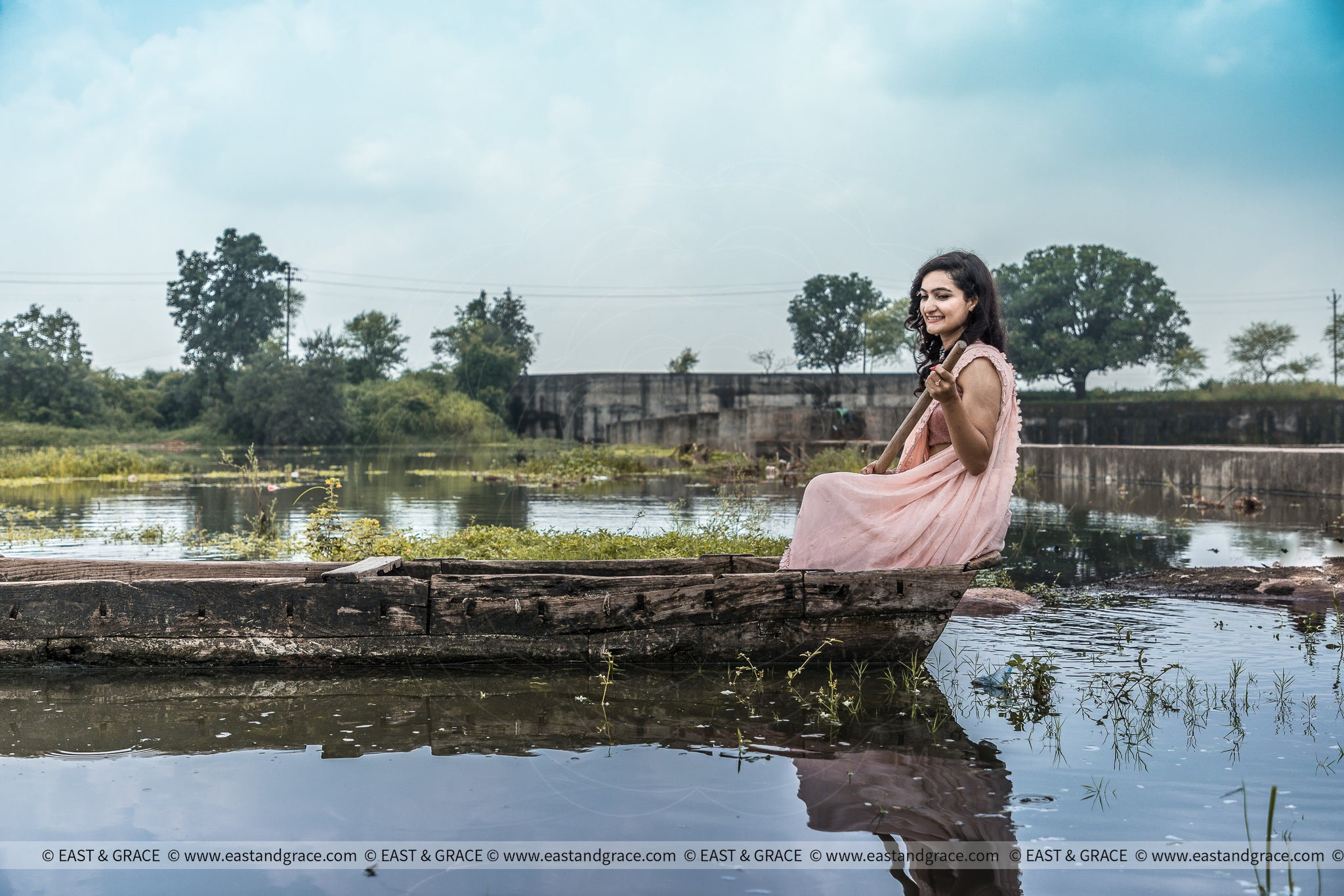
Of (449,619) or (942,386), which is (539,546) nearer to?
(449,619)

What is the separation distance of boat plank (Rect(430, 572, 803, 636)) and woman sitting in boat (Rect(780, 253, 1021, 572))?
0.90 feet

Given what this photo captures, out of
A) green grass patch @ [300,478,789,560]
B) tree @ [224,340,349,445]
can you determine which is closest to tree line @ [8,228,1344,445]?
tree @ [224,340,349,445]

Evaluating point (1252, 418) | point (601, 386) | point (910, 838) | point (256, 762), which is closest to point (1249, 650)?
point (910, 838)

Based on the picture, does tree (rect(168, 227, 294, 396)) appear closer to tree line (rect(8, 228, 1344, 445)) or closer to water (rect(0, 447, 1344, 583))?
tree line (rect(8, 228, 1344, 445))

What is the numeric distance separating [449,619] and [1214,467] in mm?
15642

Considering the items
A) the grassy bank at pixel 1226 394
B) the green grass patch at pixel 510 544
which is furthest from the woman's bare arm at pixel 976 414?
the grassy bank at pixel 1226 394

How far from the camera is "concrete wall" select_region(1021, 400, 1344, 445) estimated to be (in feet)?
101

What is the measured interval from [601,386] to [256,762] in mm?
42704

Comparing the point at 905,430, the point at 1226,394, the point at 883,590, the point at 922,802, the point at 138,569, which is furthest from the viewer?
the point at 1226,394

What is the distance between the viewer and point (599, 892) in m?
2.62

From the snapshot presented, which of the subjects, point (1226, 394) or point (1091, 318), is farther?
point (1091, 318)

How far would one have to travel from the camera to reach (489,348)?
50.7 meters

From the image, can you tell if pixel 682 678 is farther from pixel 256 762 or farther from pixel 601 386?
pixel 601 386

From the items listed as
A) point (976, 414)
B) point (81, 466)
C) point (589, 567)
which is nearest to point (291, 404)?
point (81, 466)
